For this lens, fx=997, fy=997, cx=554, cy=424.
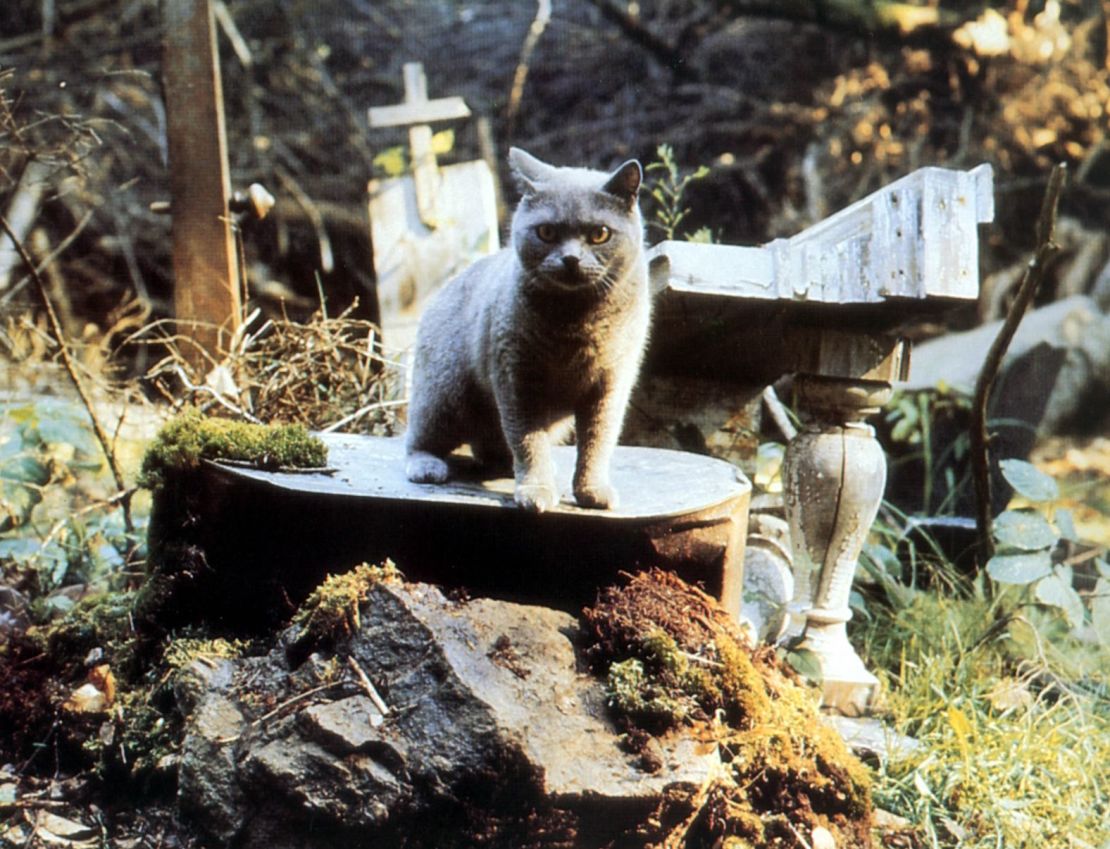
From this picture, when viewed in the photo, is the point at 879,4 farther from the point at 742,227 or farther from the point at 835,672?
the point at 835,672

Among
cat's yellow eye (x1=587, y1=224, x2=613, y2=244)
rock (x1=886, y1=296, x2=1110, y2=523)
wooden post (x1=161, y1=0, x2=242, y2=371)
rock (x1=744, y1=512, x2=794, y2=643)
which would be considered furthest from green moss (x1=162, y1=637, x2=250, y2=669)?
rock (x1=886, y1=296, x2=1110, y2=523)

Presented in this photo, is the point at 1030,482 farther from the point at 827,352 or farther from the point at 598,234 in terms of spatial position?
the point at 598,234

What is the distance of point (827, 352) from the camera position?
2645mm

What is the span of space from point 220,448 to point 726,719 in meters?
1.25

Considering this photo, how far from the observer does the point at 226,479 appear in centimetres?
217

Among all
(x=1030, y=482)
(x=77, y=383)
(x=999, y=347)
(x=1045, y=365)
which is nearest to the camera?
(x=1030, y=482)

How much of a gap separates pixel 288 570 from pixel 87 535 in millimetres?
1453

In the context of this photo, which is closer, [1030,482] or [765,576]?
[1030,482]

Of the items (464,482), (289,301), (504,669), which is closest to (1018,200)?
(289,301)

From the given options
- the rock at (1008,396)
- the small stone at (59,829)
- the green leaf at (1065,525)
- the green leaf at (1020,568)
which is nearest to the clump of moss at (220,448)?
the small stone at (59,829)

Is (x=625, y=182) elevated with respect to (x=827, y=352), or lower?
elevated

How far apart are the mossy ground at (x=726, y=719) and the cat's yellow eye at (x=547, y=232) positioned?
0.75m

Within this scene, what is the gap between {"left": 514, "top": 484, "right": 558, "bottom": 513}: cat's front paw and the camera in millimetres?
2084

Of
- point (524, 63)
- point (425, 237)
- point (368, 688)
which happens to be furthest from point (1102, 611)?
point (524, 63)
